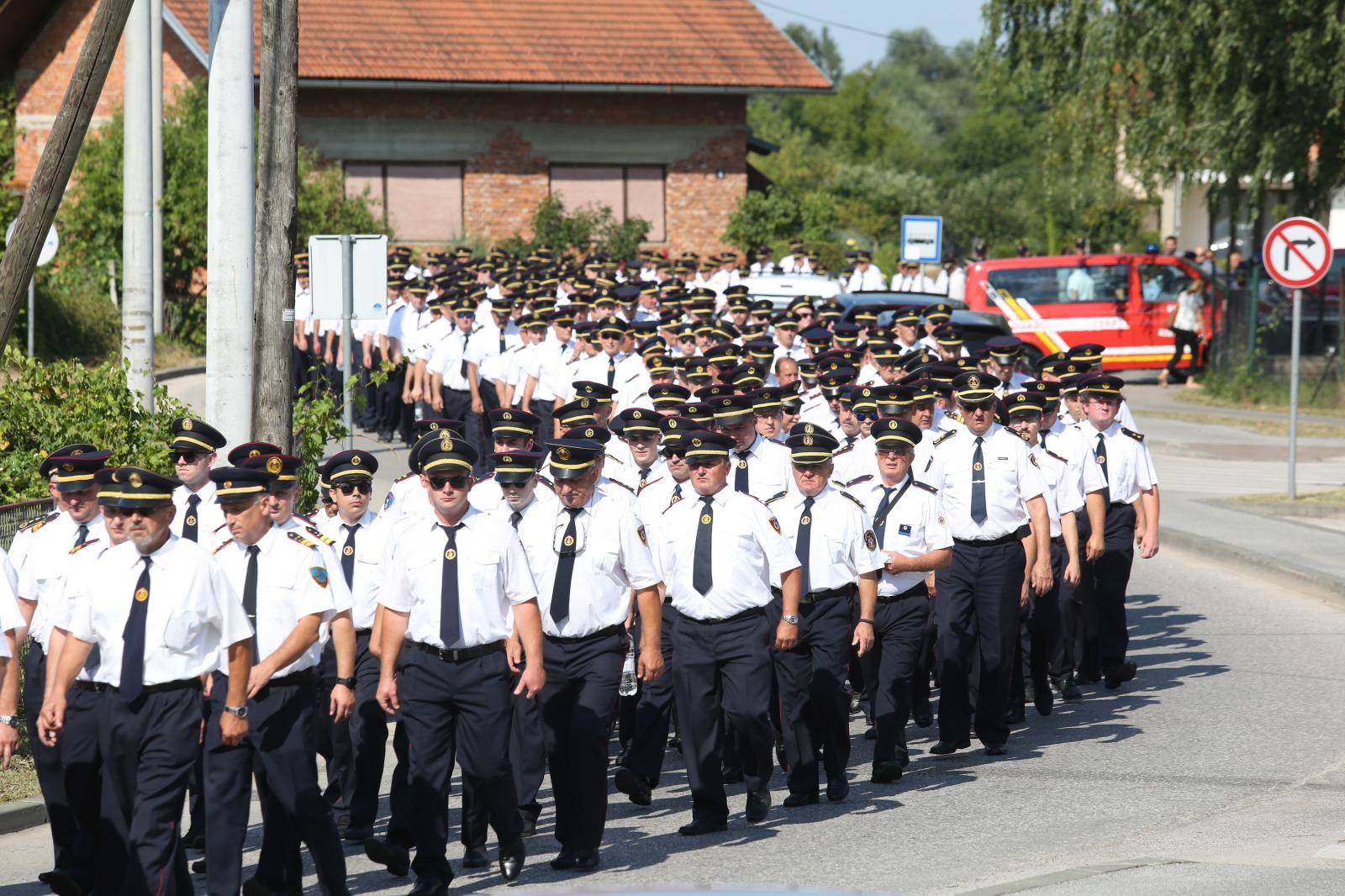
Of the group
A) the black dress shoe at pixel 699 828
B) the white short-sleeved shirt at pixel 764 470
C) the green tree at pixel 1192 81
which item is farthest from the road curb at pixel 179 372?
the black dress shoe at pixel 699 828

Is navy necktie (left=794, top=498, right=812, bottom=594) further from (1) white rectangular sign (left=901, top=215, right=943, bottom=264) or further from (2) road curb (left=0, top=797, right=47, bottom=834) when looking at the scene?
(1) white rectangular sign (left=901, top=215, right=943, bottom=264)

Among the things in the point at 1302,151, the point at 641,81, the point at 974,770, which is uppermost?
the point at 641,81

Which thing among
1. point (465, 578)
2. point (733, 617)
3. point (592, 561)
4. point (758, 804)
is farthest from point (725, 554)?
point (465, 578)

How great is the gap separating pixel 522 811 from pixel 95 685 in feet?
8.52

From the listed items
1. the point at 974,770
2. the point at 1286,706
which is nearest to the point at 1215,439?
the point at 1286,706

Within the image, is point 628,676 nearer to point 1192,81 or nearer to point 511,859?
point 511,859

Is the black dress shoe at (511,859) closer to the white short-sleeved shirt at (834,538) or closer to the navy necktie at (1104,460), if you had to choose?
the white short-sleeved shirt at (834,538)

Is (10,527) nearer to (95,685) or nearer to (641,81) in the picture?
(95,685)

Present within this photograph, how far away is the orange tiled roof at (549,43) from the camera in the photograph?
139 feet

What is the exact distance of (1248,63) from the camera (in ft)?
92.5

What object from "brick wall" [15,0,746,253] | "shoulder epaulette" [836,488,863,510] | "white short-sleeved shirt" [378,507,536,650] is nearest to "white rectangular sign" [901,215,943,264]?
"brick wall" [15,0,746,253]

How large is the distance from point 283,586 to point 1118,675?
6772 millimetres

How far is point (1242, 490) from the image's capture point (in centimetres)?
2242

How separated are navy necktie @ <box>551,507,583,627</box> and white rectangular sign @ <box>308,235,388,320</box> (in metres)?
6.14
